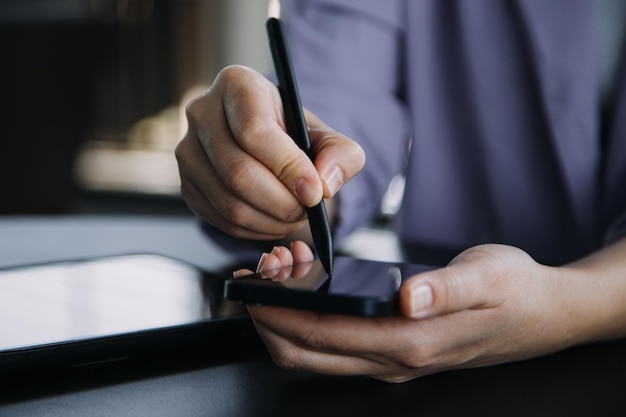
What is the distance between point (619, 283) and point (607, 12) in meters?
0.28

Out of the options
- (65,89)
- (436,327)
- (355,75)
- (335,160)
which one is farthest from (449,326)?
(65,89)

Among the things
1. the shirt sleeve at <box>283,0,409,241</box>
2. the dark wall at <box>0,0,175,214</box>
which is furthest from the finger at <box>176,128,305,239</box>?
the dark wall at <box>0,0,175,214</box>

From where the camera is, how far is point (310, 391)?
0.31 m

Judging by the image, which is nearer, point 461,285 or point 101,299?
point 461,285

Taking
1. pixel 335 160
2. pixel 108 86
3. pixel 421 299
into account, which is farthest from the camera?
pixel 108 86

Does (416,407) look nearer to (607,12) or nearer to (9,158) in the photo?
(607,12)

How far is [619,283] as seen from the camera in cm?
40

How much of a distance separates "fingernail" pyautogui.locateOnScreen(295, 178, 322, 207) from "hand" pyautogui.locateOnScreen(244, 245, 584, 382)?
40 mm

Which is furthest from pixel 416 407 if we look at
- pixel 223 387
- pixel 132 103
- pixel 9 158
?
pixel 132 103

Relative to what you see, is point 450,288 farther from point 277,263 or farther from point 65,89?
point 65,89

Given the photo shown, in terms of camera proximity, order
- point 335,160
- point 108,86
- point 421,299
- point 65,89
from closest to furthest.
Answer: point 421,299 → point 335,160 → point 65,89 → point 108,86

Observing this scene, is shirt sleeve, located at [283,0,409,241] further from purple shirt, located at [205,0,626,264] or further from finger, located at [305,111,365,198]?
finger, located at [305,111,365,198]

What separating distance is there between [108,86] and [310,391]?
2310 mm

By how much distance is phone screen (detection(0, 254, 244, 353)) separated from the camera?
1.13 ft
